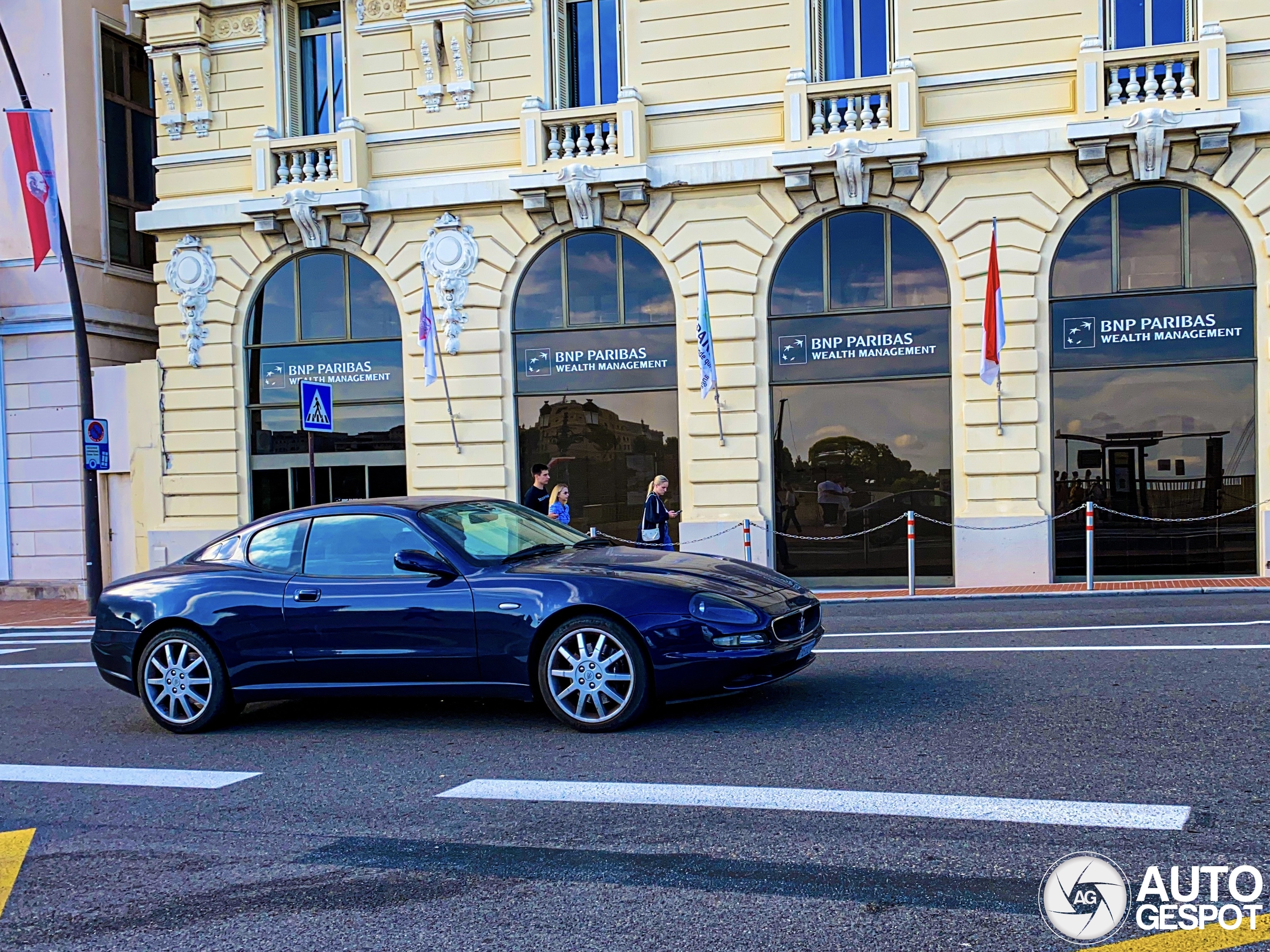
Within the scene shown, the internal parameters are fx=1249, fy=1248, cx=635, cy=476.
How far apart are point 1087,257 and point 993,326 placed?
6.54ft

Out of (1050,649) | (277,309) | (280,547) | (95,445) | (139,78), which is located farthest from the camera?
(139,78)

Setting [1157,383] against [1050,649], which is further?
[1157,383]

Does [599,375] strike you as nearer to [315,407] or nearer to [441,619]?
[315,407]

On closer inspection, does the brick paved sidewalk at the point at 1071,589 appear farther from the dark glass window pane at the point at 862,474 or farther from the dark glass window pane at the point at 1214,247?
the dark glass window pane at the point at 1214,247

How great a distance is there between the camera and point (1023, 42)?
17.1 metres

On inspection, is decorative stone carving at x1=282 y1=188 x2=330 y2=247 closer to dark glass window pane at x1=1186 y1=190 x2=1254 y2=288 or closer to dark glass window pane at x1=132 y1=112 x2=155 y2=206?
dark glass window pane at x1=132 y1=112 x2=155 y2=206

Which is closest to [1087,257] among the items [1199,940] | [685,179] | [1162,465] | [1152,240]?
[1152,240]

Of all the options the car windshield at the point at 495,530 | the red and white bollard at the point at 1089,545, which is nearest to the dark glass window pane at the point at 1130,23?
the red and white bollard at the point at 1089,545

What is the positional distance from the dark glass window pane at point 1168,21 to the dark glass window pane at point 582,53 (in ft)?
26.1

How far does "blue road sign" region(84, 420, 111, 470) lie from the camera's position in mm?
17469

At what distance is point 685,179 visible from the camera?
59.7ft

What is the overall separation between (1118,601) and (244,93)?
15.5 meters

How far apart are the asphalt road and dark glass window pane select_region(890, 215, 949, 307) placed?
30.5 feet

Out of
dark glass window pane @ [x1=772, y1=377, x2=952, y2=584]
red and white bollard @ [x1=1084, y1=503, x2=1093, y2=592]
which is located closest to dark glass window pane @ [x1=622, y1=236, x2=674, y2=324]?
dark glass window pane @ [x1=772, y1=377, x2=952, y2=584]
